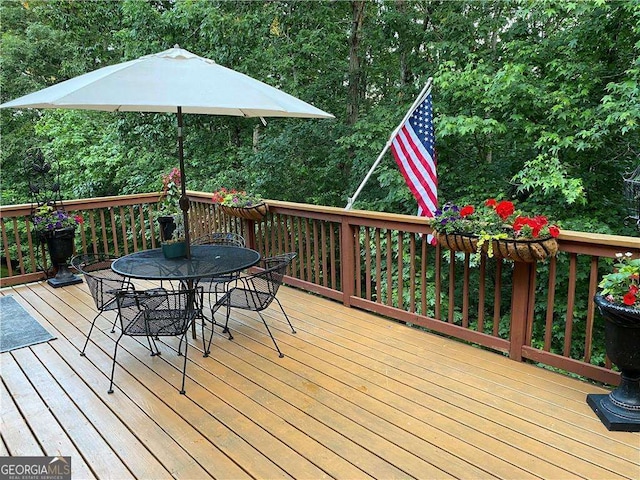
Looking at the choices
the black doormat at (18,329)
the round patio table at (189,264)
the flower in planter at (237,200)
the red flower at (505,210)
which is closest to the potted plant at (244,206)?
the flower in planter at (237,200)

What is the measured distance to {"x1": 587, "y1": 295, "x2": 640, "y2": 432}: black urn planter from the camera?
220 centimetres

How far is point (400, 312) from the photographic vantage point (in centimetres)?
376

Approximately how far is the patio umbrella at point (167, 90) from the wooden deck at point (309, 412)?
169 cm

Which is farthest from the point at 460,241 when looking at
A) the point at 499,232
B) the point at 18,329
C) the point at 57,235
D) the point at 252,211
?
the point at 57,235

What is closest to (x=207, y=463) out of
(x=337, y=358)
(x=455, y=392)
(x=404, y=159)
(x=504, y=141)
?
(x=337, y=358)

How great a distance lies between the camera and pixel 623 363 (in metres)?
2.29

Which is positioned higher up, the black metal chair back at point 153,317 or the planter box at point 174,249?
the planter box at point 174,249

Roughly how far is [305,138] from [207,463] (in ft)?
20.2

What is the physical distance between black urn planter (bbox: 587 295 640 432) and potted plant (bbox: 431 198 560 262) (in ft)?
1.47

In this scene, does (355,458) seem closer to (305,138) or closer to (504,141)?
(504,141)

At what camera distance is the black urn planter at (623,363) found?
2201 millimetres

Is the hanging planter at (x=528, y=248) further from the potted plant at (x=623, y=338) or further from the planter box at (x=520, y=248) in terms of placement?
the potted plant at (x=623, y=338)

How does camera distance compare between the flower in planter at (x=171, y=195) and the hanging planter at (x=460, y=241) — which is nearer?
the hanging planter at (x=460, y=241)

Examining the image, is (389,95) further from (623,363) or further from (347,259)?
(623,363)
